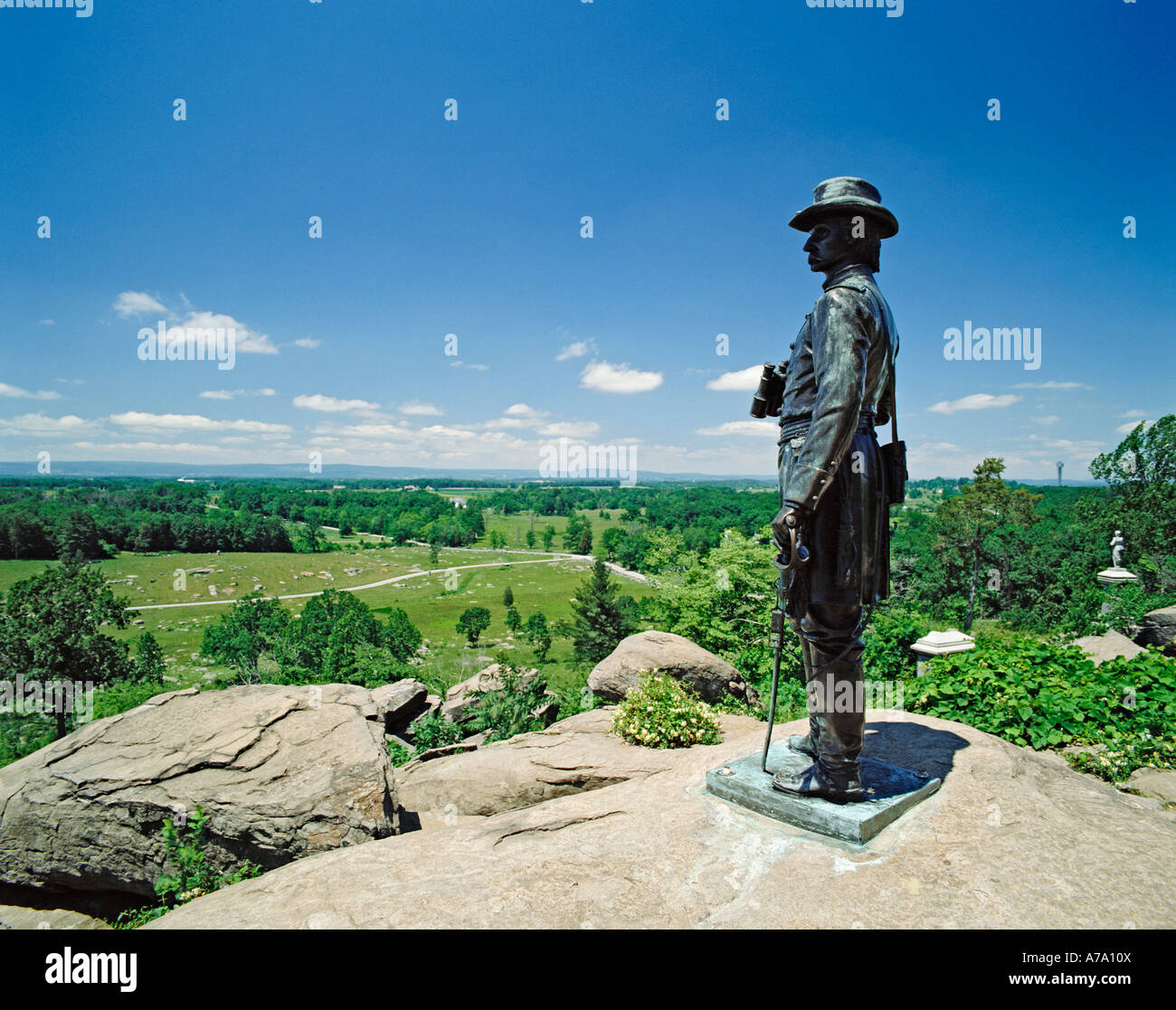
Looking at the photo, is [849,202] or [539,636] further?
[539,636]

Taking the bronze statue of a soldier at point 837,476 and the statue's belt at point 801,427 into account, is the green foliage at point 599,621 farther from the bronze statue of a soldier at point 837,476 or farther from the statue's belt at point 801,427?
the statue's belt at point 801,427

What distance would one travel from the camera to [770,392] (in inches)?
217

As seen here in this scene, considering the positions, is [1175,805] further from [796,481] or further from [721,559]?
[721,559]

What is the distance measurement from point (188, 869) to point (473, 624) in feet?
241

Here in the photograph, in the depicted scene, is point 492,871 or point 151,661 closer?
point 492,871

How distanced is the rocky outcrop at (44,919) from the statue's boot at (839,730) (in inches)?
297

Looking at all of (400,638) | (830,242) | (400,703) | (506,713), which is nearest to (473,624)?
(400,638)

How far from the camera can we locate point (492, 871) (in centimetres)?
420

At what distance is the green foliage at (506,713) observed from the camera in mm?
11219

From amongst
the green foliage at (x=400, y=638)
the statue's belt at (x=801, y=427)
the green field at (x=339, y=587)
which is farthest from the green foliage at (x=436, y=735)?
the green field at (x=339, y=587)

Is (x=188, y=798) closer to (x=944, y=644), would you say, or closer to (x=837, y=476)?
(x=837, y=476)

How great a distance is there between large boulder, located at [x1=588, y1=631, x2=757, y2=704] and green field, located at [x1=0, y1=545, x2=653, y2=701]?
42.4 m

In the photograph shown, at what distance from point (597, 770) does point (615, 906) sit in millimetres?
3172
